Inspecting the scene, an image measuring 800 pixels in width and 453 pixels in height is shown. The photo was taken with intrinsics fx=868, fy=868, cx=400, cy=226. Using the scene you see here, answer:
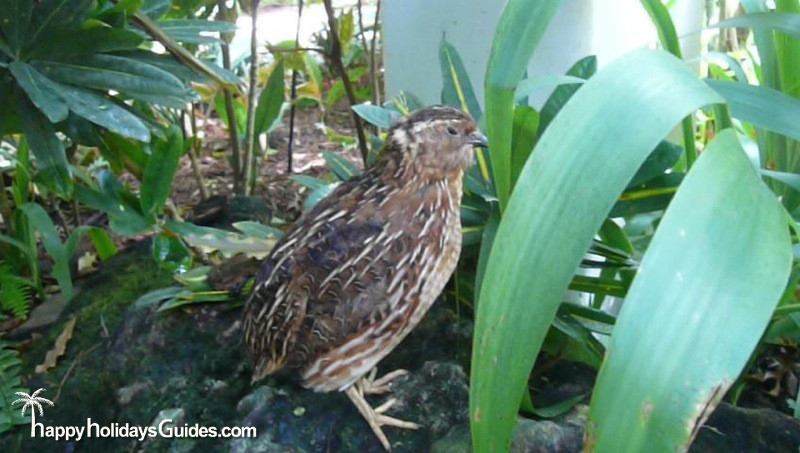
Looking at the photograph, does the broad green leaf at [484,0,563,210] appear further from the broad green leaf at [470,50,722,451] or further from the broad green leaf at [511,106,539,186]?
the broad green leaf at [511,106,539,186]

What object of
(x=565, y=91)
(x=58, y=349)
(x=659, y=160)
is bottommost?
(x=58, y=349)

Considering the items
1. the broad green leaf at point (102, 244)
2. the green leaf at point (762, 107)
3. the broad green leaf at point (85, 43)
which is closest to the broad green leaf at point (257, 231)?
the broad green leaf at point (85, 43)

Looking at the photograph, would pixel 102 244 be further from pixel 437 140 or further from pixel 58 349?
pixel 437 140

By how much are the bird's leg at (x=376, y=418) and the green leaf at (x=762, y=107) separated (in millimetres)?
967

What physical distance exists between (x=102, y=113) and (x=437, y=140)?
3.09ft

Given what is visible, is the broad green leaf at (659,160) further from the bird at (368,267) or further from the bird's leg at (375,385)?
the bird's leg at (375,385)

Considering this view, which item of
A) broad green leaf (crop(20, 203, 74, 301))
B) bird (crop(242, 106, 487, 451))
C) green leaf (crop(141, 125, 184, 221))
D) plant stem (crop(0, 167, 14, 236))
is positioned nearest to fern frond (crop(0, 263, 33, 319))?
broad green leaf (crop(20, 203, 74, 301))

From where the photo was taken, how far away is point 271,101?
3.56 metres

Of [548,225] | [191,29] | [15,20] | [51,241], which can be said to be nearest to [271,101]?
[191,29]

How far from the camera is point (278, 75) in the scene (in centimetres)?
355

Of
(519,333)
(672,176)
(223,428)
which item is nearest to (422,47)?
(672,176)

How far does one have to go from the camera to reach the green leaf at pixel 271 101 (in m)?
3.55

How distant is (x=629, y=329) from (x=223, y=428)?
126 centimetres

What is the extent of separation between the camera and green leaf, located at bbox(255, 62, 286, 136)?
3.55 m
